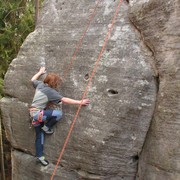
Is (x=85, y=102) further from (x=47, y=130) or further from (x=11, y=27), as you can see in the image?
(x=11, y=27)

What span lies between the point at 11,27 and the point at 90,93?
18.7 ft

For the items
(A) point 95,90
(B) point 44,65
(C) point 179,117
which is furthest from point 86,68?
(C) point 179,117

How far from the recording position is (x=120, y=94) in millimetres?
4172

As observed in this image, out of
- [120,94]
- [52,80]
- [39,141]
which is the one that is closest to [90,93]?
[120,94]

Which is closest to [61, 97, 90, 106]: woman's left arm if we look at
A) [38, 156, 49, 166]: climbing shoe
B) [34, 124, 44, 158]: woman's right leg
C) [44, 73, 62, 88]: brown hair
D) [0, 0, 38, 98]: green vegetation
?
[44, 73, 62, 88]: brown hair

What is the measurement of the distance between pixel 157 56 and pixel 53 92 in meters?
1.63

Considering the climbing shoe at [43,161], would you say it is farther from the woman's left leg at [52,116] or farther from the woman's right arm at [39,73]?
the woman's right arm at [39,73]

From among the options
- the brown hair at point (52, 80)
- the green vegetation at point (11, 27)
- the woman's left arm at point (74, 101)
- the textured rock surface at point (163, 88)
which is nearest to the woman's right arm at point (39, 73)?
the brown hair at point (52, 80)

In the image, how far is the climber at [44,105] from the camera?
437cm

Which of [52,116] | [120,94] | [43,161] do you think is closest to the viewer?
[120,94]

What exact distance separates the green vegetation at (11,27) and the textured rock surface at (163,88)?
221 inches

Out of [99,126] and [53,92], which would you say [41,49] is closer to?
[53,92]

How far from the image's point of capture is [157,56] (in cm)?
409

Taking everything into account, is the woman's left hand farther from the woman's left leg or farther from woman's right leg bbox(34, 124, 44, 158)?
woman's right leg bbox(34, 124, 44, 158)
